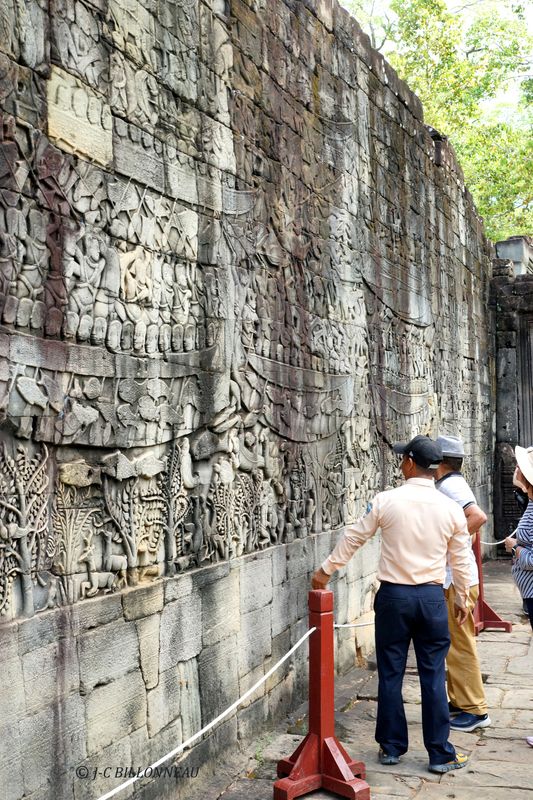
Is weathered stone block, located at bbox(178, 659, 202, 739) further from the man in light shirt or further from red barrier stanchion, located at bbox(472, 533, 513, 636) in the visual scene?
red barrier stanchion, located at bbox(472, 533, 513, 636)

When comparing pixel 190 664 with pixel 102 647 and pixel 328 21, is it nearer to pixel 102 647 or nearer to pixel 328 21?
pixel 102 647

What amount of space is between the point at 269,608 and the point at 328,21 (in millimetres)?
4460

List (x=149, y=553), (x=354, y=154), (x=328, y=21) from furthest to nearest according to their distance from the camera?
(x=354, y=154), (x=328, y=21), (x=149, y=553)

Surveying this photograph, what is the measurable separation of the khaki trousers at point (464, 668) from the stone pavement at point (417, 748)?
0.18m

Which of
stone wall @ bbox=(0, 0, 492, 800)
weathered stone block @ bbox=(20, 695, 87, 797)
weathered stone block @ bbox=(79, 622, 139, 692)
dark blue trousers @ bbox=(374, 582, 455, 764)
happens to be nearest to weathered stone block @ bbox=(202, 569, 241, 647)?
stone wall @ bbox=(0, 0, 492, 800)

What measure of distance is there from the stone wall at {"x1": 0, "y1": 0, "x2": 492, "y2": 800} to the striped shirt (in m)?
1.48

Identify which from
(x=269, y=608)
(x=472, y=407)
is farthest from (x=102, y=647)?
(x=472, y=407)

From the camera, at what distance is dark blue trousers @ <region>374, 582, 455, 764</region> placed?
464cm

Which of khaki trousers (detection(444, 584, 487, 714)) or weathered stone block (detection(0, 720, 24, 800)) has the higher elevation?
weathered stone block (detection(0, 720, 24, 800))

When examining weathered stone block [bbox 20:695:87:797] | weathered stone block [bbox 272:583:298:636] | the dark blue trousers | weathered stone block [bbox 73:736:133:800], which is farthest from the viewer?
weathered stone block [bbox 272:583:298:636]

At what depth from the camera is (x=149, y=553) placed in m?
4.31

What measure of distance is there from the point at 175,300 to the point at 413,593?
6.18 feet

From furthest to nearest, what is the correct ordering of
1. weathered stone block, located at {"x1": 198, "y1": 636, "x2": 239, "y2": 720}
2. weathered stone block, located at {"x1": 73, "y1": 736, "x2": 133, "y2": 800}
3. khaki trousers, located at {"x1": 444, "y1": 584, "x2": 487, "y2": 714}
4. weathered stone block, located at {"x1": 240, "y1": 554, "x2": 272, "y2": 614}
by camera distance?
khaki trousers, located at {"x1": 444, "y1": 584, "x2": 487, "y2": 714} < weathered stone block, located at {"x1": 240, "y1": 554, "x2": 272, "y2": 614} < weathered stone block, located at {"x1": 198, "y1": 636, "x2": 239, "y2": 720} < weathered stone block, located at {"x1": 73, "y1": 736, "x2": 133, "y2": 800}

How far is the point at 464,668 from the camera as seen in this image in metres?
5.58
